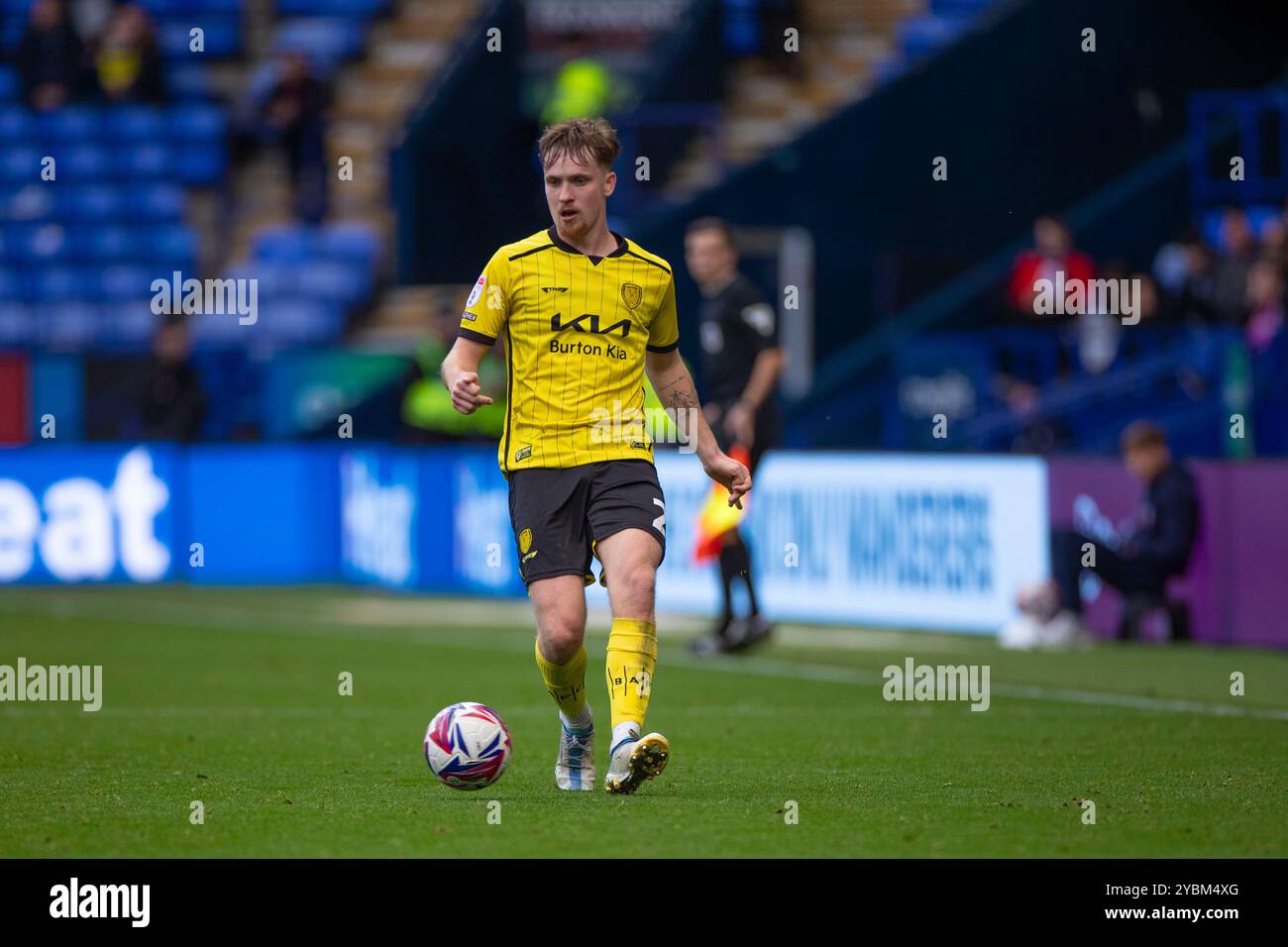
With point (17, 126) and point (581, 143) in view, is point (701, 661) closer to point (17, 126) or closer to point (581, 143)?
point (581, 143)

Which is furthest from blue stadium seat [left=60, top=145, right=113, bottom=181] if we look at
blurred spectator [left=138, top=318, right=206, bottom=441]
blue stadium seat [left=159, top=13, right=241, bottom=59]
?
blurred spectator [left=138, top=318, right=206, bottom=441]

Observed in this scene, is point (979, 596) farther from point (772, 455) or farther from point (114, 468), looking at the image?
point (114, 468)

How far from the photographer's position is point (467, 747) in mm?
7656

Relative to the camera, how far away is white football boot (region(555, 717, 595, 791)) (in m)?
7.89

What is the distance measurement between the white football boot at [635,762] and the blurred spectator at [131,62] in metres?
20.2

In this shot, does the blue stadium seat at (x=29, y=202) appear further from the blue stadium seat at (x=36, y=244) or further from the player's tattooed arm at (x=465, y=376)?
the player's tattooed arm at (x=465, y=376)

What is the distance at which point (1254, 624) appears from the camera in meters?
13.9

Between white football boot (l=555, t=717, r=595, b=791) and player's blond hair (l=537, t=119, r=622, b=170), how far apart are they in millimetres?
1894

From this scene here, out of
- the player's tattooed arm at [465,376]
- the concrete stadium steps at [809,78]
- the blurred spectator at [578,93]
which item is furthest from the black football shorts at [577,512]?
the concrete stadium steps at [809,78]

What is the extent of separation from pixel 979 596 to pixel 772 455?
2060mm

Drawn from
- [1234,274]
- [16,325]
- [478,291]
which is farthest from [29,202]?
[478,291]

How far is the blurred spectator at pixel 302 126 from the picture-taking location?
83.8ft

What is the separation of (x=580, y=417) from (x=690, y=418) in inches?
18.0
